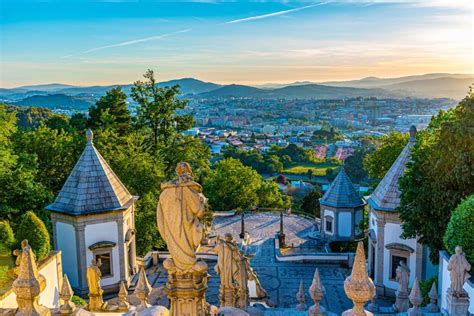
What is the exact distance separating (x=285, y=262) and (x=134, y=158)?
10551 mm

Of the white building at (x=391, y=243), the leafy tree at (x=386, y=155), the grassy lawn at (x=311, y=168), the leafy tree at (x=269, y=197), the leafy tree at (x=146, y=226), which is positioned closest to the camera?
the white building at (x=391, y=243)

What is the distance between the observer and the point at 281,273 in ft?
76.7

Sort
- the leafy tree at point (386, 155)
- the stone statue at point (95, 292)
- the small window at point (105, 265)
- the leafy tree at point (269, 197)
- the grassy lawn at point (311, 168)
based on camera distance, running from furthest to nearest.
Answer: the grassy lawn at point (311, 168) → the leafy tree at point (269, 197) → the leafy tree at point (386, 155) → the small window at point (105, 265) → the stone statue at point (95, 292)

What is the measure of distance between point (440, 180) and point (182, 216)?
12062mm

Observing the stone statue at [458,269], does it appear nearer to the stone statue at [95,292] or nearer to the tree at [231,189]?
the stone statue at [95,292]

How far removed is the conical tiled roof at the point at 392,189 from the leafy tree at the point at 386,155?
370 inches

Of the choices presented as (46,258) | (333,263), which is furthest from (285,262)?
(46,258)

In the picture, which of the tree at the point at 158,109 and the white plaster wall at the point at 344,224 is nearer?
the white plaster wall at the point at 344,224

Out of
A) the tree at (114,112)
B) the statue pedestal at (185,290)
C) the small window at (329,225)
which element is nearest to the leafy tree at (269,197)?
the small window at (329,225)

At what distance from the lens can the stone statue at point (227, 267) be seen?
1026 cm

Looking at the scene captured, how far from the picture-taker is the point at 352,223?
27.1 meters

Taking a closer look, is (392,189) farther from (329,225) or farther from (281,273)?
(329,225)

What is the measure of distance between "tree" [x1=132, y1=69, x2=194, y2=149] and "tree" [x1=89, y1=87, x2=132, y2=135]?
1.74 meters

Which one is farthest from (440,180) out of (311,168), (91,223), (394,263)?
(311,168)
